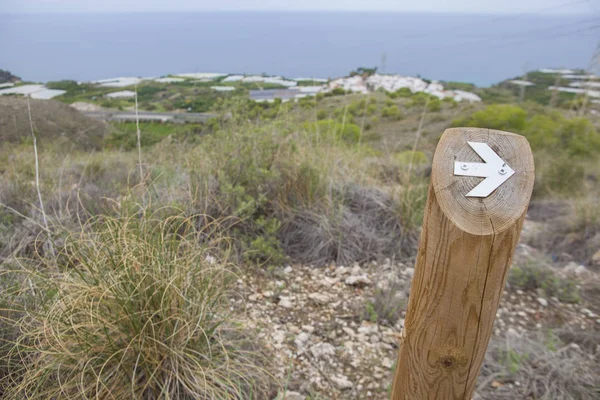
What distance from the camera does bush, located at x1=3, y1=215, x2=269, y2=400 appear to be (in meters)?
1.62

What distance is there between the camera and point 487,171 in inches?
38.7

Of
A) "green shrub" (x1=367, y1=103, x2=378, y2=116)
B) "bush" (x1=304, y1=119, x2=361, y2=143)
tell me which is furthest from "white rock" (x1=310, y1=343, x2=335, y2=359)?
"green shrub" (x1=367, y1=103, x2=378, y2=116)

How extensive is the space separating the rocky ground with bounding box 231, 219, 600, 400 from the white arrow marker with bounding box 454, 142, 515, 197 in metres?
1.42

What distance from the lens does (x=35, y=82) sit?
13.0 ft

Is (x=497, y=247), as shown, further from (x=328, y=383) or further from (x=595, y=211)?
(x=595, y=211)

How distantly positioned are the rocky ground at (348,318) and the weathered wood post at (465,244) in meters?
1.08

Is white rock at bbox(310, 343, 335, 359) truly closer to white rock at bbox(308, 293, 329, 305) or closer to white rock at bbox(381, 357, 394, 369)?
white rock at bbox(381, 357, 394, 369)

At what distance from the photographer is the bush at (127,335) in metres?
1.62

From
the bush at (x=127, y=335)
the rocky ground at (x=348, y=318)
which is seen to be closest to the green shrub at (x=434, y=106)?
the rocky ground at (x=348, y=318)

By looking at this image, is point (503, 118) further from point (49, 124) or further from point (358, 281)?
point (49, 124)

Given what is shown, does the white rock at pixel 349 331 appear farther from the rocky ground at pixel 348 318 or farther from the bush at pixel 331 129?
the bush at pixel 331 129

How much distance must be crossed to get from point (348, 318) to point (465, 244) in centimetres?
179

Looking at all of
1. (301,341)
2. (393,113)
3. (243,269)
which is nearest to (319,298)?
(301,341)

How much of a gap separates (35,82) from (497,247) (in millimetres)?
4426
